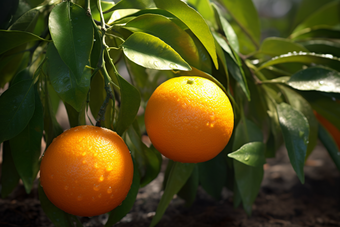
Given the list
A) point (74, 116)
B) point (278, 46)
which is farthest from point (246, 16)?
point (74, 116)

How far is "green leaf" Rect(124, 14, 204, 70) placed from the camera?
24.4 inches

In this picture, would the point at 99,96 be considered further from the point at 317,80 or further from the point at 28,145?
the point at 317,80

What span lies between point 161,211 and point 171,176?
0.10 metres

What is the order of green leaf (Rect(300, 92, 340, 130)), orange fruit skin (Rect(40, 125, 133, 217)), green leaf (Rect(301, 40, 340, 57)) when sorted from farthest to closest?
green leaf (Rect(301, 40, 340, 57)), green leaf (Rect(300, 92, 340, 130)), orange fruit skin (Rect(40, 125, 133, 217))

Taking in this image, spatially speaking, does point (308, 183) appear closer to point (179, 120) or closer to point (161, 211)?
point (161, 211)

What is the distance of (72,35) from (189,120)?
301 millimetres

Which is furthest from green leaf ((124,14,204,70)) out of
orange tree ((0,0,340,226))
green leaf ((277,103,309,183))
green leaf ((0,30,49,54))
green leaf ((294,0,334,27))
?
green leaf ((294,0,334,27))

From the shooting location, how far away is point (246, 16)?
1.05 m

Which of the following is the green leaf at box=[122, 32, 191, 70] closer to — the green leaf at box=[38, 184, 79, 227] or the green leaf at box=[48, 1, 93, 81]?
the green leaf at box=[48, 1, 93, 81]

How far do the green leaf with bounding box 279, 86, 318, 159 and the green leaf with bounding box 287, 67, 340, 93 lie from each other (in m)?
0.10

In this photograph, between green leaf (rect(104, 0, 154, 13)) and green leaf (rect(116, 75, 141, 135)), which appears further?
green leaf (rect(104, 0, 154, 13))

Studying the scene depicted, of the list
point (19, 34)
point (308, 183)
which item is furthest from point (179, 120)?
point (308, 183)

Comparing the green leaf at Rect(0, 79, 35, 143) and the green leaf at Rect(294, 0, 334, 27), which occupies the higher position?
the green leaf at Rect(294, 0, 334, 27)

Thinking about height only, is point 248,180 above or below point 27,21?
below
